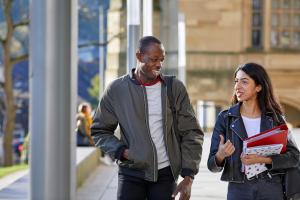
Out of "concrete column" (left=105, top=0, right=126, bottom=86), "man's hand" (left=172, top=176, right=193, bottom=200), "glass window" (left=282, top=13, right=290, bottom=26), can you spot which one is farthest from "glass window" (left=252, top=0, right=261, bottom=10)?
"man's hand" (left=172, top=176, right=193, bottom=200)

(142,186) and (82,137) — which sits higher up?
(142,186)

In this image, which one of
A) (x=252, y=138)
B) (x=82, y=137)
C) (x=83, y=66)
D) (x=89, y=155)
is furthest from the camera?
(x=83, y=66)

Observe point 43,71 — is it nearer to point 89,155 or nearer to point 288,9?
point 89,155

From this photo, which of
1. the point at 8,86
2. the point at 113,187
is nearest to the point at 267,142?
the point at 113,187

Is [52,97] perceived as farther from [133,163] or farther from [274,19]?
[274,19]

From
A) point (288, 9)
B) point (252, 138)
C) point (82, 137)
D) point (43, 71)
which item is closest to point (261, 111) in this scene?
point (252, 138)

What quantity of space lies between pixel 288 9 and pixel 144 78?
114ft

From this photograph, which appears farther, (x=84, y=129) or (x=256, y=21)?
(x=256, y=21)

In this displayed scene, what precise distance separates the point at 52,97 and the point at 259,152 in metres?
1.40

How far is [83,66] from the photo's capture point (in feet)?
232

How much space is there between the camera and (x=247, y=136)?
5.44 m

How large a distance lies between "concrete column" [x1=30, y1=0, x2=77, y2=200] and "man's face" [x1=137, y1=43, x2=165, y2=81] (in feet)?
1.79

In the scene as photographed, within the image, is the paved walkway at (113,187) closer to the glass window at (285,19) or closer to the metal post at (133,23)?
the metal post at (133,23)

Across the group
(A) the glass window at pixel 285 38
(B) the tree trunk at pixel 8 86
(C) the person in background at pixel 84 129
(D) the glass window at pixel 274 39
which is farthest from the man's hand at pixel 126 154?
(A) the glass window at pixel 285 38
